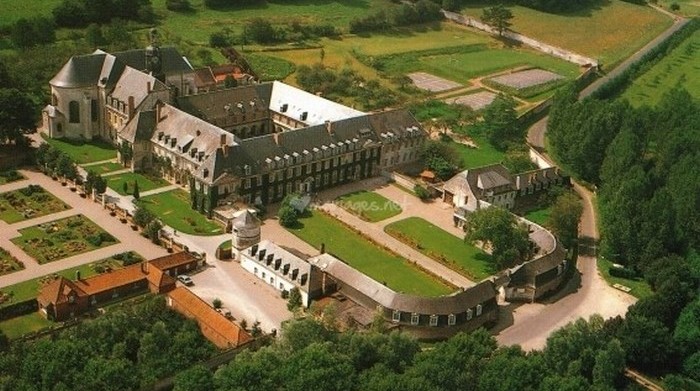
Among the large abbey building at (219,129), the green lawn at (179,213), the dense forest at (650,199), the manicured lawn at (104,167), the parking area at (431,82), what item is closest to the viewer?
the dense forest at (650,199)

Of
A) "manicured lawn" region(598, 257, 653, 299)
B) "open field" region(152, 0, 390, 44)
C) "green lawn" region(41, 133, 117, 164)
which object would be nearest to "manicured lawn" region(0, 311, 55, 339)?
"green lawn" region(41, 133, 117, 164)

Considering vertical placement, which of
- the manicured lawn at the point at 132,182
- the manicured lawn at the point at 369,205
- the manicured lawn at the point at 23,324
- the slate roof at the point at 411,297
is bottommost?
the manicured lawn at the point at 23,324

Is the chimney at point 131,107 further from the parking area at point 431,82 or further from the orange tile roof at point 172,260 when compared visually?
the parking area at point 431,82

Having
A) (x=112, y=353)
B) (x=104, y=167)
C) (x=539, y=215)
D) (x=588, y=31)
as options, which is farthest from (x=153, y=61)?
(x=588, y=31)

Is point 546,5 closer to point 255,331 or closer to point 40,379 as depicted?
point 255,331

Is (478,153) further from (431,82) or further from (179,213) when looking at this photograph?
(179,213)

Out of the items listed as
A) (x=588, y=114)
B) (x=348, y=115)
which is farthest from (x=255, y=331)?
(x=588, y=114)

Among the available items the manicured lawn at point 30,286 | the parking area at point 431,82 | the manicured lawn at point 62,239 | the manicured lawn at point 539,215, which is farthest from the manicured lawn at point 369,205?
the parking area at point 431,82
